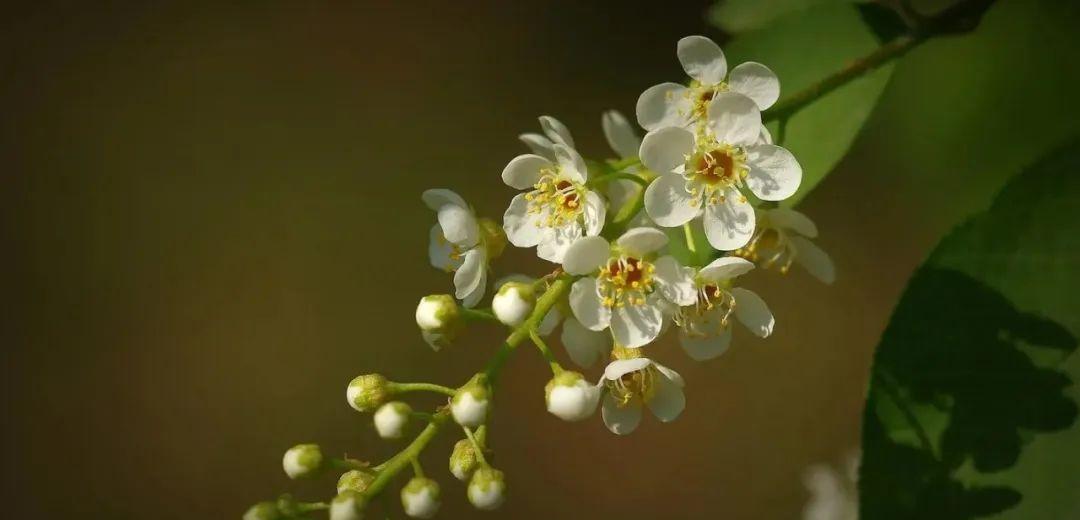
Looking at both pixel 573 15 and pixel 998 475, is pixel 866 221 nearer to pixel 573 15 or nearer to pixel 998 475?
pixel 573 15

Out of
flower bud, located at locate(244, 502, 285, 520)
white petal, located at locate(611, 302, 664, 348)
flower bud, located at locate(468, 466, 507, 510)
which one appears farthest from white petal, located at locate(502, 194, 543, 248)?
flower bud, located at locate(244, 502, 285, 520)

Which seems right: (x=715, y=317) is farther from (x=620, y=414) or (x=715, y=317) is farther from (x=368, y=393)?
(x=368, y=393)

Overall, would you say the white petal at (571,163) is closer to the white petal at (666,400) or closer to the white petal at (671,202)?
the white petal at (671,202)

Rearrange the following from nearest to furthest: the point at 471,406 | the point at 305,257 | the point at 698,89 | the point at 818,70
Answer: the point at 471,406 < the point at 698,89 < the point at 818,70 < the point at 305,257

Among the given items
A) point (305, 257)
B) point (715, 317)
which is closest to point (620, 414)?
point (715, 317)

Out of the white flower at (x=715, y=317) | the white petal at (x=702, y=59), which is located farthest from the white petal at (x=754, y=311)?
the white petal at (x=702, y=59)

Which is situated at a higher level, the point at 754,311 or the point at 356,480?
the point at 356,480

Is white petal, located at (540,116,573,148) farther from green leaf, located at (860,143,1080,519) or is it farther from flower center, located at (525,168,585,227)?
green leaf, located at (860,143,1080,519)
